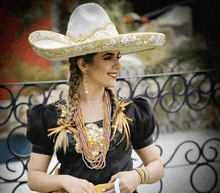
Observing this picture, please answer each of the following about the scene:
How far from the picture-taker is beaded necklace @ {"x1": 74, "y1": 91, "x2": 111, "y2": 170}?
57.1 inches

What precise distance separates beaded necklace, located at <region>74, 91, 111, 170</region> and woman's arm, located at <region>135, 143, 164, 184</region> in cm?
22

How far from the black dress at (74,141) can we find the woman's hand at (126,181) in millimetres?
79

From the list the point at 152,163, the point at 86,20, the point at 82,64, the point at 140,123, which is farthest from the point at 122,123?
the point at 86,20

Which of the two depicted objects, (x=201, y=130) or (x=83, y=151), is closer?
(x=83, y=151)

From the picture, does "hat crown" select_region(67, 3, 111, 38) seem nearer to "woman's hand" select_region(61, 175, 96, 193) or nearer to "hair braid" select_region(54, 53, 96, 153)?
"hair braid" select_region(54, 53, 96, 153)

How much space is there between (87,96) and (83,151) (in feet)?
0.90

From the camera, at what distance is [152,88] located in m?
4.29

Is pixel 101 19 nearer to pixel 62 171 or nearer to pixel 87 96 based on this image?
pixel 87 96

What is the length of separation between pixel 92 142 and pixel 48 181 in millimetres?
265

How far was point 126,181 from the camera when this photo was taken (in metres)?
1.37

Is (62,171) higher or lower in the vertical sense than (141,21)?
lower

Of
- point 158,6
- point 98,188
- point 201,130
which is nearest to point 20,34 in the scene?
point 158,6

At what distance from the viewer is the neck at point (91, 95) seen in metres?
1.54

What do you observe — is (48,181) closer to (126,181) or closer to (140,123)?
(126,181)
